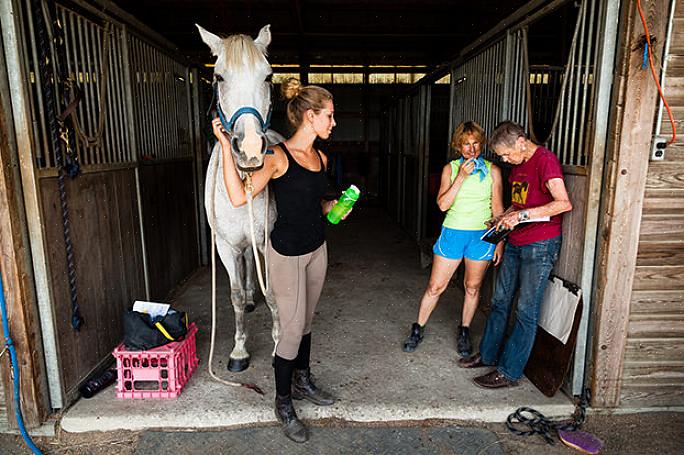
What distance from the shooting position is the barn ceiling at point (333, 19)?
245 inches

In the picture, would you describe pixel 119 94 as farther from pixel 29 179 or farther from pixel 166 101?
pixel 29 179

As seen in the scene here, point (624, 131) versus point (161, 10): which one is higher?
point (161, 10)

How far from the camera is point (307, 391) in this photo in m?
2.38

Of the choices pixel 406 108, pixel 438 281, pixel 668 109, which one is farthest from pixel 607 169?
pixel 406 108

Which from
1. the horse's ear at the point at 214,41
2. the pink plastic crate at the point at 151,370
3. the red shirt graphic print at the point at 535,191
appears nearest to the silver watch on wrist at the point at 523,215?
the red shirt graphic print at the point at 535,191

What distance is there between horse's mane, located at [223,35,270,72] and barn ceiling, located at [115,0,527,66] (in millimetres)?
3930

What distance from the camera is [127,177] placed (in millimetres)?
3137

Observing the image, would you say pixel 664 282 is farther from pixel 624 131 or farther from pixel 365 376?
pixel 365 376

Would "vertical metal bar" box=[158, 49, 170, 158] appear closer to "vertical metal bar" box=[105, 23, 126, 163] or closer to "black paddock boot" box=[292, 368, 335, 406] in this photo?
"vertical metal bar" box=[105, 23, 126, 163]

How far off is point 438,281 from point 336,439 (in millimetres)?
1164

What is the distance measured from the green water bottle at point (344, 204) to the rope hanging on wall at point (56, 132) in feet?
4.64

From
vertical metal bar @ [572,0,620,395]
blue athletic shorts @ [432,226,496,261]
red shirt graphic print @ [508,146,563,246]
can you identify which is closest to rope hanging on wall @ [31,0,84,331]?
blue athletic shorts @ [432,226,496,261]

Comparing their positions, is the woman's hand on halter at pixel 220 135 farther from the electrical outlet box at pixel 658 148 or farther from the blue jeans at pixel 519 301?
the electrical outlet box at pixel 658 148

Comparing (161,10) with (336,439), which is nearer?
(336,439)
